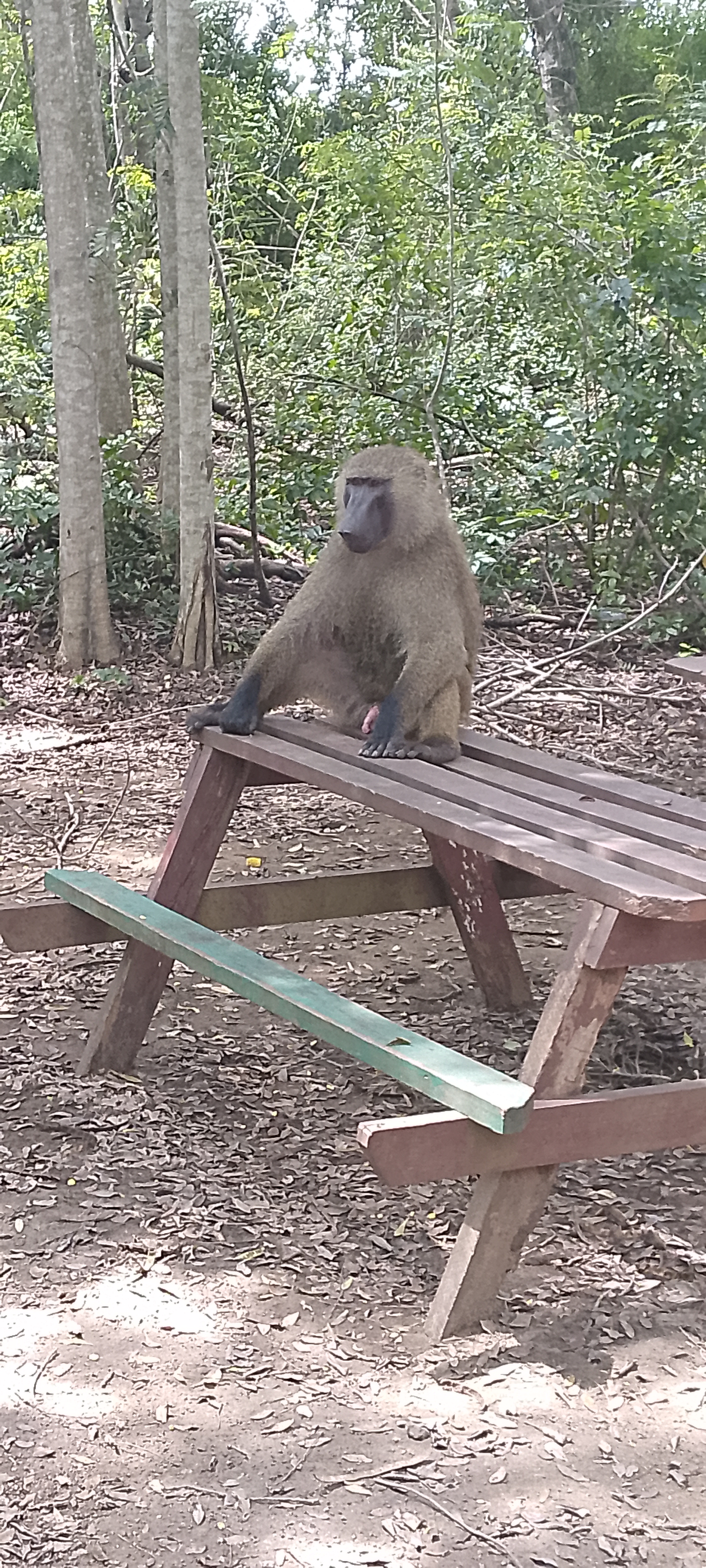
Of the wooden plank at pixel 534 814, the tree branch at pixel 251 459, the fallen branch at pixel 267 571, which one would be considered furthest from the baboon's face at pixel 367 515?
the fallen branch at pixel 267 571

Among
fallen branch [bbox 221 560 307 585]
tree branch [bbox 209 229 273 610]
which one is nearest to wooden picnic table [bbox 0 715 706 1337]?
tree branch [bbox 209 229 273 610]

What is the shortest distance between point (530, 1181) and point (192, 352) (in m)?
6.01

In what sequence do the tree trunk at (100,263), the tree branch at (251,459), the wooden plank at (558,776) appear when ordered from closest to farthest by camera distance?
the wooden plank at (558,776)
the tree branch at (251,459)
the tree trunk at (100,263)

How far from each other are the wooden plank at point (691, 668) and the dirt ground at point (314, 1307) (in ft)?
3.38

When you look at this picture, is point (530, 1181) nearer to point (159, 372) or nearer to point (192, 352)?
point (192, 352)

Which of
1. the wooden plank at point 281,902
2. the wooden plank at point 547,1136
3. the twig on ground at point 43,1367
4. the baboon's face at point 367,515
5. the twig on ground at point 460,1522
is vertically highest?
the baboon's face at point 367,515

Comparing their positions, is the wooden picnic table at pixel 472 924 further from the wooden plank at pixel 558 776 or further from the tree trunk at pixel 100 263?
the tree trunk at pixel 100 263

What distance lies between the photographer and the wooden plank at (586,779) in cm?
348

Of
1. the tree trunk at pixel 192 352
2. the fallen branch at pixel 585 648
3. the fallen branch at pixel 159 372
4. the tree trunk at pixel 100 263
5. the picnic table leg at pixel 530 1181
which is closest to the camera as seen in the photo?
the picnic table leg at pixel 530 1181

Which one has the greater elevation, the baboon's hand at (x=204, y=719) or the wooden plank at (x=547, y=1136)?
the baboon's hand at (x=204, y=719)

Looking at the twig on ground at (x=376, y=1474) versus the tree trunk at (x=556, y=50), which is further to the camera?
the tree trunk at (x=556, y=50)

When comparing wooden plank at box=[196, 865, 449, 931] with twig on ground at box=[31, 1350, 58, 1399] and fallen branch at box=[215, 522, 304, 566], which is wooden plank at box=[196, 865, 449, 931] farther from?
fallen branch at box=[215, 522, 304, 566]

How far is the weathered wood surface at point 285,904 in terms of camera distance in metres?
3.88

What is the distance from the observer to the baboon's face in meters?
4.25
